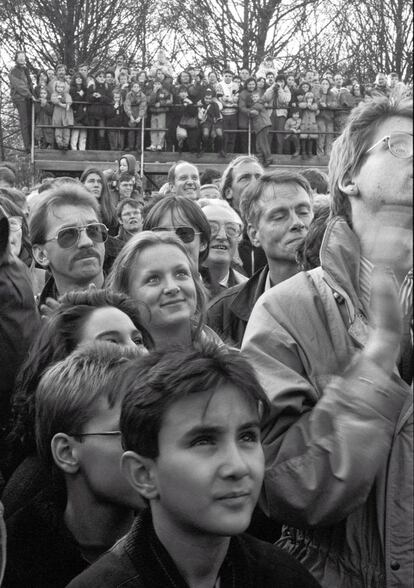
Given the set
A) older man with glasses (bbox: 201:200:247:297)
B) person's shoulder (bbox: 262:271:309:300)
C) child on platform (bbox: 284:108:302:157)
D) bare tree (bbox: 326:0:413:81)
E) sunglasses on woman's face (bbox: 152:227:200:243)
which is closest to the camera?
person's shoulder (bbox: 262:271:309:300)

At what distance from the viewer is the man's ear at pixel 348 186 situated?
6.37 ft

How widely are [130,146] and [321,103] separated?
13.5ft

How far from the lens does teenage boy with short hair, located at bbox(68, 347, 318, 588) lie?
1908 mm

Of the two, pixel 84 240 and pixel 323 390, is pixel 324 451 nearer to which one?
pixel 323 390

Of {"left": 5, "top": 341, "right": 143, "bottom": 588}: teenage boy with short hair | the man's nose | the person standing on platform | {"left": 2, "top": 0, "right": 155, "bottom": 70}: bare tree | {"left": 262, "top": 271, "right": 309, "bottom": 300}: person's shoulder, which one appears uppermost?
{"left": 2, "top": 0, "right": 155, "bottom": 70}: bare tree

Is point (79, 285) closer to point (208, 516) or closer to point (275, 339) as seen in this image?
point (275, 339)

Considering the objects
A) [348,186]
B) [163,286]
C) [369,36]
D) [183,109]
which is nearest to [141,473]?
[348,186]

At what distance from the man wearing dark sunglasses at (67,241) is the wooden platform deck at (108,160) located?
51.5 feet

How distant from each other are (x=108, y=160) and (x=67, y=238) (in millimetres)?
16252

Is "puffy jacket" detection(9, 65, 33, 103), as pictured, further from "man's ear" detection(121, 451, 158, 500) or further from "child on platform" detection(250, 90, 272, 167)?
"man's ear" detection(121, 451, 158, 500)

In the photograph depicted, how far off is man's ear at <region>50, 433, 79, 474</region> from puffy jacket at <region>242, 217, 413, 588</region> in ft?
1.85

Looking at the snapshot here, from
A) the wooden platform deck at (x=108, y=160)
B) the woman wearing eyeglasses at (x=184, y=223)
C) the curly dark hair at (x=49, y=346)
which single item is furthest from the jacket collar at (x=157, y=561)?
the wooden platform deck at (x=108, y=160)

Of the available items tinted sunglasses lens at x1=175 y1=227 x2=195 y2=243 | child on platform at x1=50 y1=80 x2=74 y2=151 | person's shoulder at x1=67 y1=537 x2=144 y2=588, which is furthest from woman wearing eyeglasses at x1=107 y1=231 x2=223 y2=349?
child on platform at x1=50 y1=80 x2=74 y2=151

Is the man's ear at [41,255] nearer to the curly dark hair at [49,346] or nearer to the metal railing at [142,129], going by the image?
the curly dark hair at [49,346]
